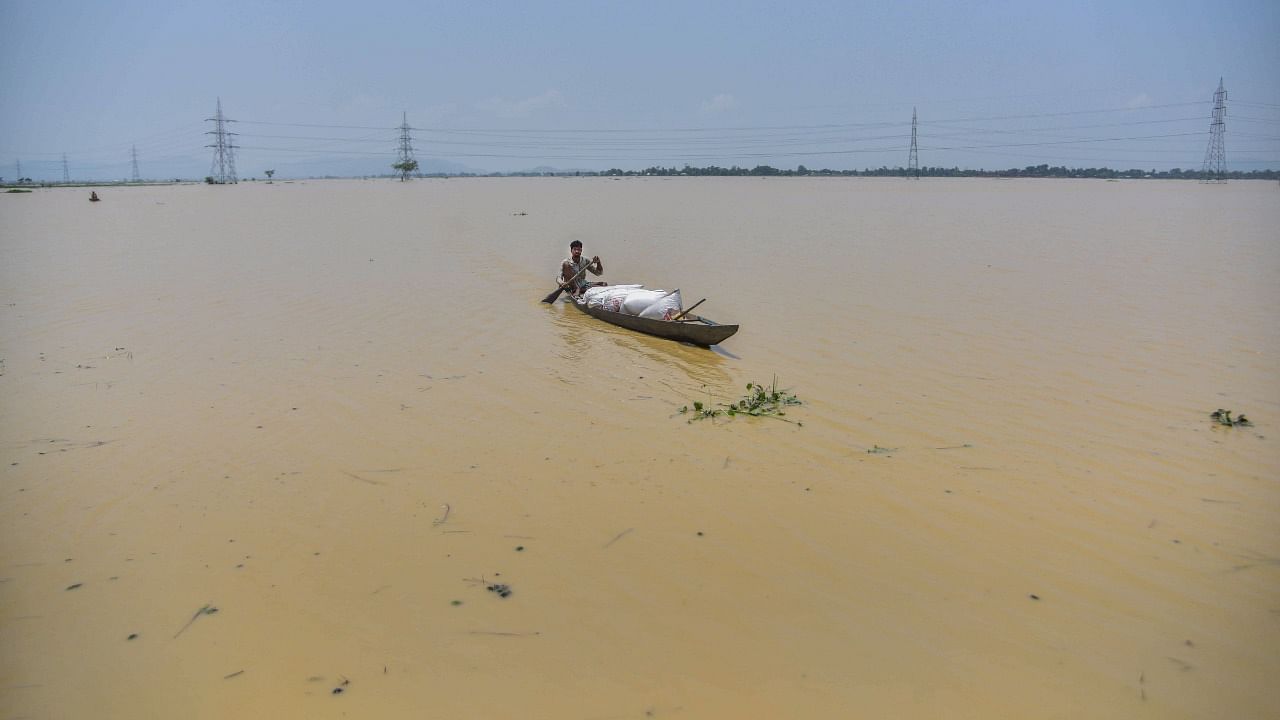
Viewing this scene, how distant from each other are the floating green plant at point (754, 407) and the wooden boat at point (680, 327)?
5.80 ft

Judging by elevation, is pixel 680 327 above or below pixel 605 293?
below

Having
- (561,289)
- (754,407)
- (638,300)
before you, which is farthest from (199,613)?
(561,289)

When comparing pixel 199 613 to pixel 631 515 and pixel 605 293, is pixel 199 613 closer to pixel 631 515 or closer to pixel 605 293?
pixel 631 515

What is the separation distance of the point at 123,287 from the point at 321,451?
9.57 metres

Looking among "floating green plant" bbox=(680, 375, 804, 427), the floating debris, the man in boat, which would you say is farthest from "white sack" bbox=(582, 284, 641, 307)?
the floating debris

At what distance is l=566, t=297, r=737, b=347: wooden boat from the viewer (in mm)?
9234

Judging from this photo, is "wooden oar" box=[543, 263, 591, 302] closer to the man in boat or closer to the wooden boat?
the man in boat

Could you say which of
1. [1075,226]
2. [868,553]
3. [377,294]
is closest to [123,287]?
[377,294]

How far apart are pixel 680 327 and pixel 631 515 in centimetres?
482

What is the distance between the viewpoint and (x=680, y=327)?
9.61 meters

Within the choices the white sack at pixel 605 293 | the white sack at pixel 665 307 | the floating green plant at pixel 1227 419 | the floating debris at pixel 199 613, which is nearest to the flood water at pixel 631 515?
the floating debris at pixel 199 613

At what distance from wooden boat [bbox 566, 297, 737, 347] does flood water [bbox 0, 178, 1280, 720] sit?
0.80 feet

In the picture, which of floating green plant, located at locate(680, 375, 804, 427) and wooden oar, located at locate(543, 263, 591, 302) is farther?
wooden oar, located at locate(543, 263, 591, 302)

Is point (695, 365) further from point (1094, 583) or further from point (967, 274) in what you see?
point (967, 274)
